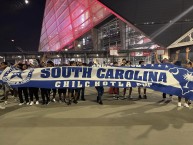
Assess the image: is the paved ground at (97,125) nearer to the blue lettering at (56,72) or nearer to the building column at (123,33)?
the blue lettering at (56,72)

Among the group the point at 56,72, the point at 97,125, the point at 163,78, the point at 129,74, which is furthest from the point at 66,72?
the point at 163,78

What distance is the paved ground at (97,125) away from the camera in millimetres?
5613

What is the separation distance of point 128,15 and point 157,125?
105 ft

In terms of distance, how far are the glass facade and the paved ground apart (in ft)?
117

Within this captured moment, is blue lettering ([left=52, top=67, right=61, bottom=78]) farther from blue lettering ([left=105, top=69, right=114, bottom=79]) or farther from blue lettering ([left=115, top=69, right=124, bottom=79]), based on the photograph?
blue lettering ([left=115, top=69, right=124, bottom=79])

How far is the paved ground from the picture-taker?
18.4 feet

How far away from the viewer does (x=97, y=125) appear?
688cm

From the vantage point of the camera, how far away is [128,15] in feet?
123

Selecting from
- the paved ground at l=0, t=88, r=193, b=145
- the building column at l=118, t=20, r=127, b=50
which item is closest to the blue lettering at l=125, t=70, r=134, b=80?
the paved ground at l=0, t=88, r=193, b=145

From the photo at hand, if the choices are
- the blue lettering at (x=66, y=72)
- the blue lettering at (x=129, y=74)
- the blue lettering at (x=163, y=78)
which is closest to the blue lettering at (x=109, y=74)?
the blue lettering at (x=129, y=74)

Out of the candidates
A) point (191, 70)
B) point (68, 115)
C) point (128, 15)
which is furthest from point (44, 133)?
point (128, 15)

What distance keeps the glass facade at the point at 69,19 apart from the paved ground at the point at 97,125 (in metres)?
35.7

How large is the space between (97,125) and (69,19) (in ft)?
143

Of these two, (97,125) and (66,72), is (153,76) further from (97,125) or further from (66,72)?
(66,72)
